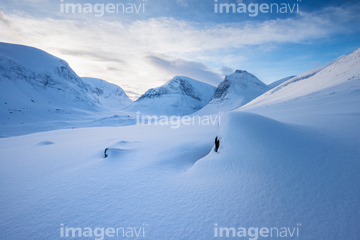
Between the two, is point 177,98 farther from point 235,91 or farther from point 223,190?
point 223,190

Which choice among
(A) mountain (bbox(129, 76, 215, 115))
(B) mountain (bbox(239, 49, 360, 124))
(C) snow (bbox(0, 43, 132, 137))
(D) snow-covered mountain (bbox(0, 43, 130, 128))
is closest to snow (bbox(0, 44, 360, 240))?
(B) mountain (bbox(239, 49, 360, 124))

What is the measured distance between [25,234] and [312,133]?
23.5 ft

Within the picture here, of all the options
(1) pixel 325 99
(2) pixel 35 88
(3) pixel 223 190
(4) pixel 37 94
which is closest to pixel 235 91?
(1) pixel 325 99

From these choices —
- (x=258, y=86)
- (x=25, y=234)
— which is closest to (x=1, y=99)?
(x=25, y=234)

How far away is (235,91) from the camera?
9150 centimetres

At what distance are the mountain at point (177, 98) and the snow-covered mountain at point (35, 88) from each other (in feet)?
161

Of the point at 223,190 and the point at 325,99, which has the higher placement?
the point at 325,99

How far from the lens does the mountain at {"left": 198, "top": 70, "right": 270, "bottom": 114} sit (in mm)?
83188

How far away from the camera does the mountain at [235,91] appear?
8319 centimetres

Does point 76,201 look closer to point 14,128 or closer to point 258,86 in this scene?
point 14,128

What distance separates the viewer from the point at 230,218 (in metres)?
2.49

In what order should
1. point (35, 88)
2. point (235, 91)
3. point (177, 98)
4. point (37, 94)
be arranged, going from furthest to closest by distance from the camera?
point (177, 98) < point (235, 91) < point (35, 88) < point (37, 94)

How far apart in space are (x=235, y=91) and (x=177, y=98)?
49001mm

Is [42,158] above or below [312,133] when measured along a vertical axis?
below
